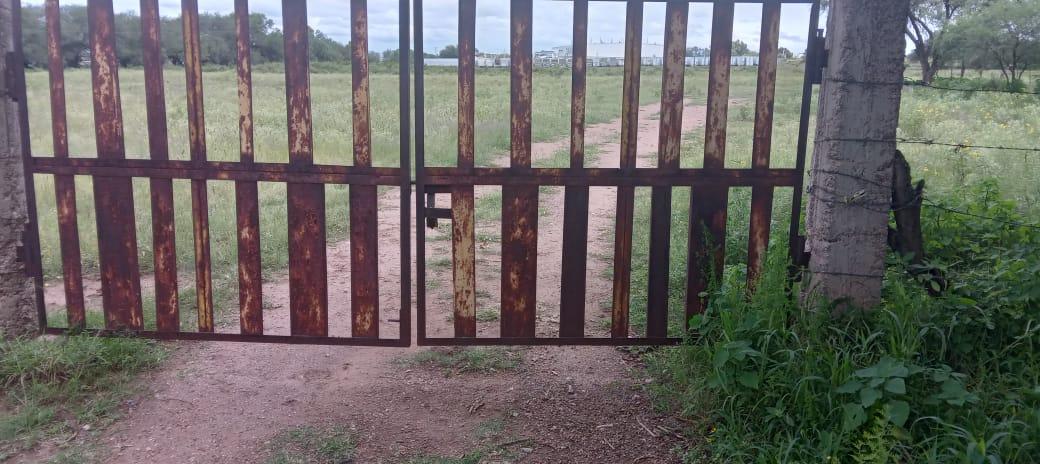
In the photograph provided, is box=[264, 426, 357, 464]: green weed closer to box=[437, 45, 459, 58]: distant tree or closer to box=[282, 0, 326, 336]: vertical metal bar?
box=[282, 0, 326, 336]: vertical metal bar

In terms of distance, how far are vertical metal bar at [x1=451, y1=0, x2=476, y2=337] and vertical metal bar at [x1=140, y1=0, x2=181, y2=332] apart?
5.15ft

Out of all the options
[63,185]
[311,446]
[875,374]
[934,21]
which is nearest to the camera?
[875,374]

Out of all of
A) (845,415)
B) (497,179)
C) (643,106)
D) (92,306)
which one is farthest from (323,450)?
(643,106)

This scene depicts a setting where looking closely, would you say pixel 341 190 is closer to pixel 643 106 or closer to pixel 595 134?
pixel 595 134

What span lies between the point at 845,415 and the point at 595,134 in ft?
50.0

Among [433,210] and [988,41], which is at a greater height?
[988,41]

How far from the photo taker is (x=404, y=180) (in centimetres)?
431

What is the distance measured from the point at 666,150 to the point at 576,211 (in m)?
0.61

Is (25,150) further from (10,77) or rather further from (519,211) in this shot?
(519,211)

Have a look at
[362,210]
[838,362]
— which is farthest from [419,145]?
[838,362]

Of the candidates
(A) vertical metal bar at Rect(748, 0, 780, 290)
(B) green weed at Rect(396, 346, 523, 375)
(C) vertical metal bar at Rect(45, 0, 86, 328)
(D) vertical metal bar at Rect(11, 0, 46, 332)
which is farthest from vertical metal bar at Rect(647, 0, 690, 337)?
(D) vertical metal bar at Rect(11, 0, 46, 332)

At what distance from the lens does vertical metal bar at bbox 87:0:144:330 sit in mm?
4328

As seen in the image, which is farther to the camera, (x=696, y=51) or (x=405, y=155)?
(x=696, y=51)

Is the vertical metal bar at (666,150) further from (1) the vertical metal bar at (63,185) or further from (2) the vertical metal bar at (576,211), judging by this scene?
(1) the vertical metal bar at (63,185)
